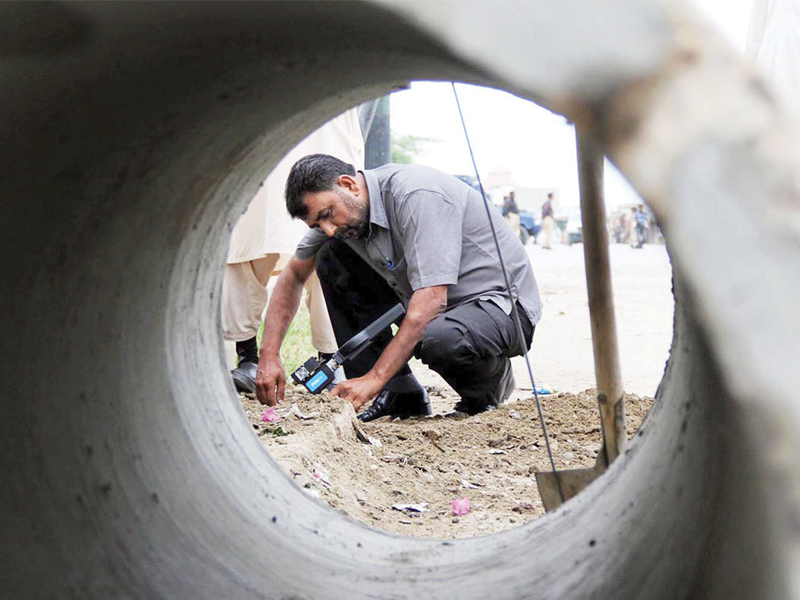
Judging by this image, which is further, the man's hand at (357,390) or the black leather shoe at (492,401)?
the black leather shoe at (492,401)

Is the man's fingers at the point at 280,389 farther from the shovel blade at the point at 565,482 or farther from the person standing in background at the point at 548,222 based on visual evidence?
the person standing in background at the point at 548,222

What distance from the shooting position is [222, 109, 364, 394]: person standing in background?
18.2 feet

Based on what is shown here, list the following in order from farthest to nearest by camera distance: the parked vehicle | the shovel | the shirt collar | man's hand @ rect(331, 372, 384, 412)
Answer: the parked vehicle < the shirt collar < man's hand @ rect(331, 372, 384, 412) < the shovel

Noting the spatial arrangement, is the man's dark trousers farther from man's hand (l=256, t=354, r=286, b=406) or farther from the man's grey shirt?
man's hand (l=256, t=354, r=286, b=406)

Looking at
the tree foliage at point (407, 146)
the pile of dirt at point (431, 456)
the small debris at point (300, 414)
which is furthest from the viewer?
the tree foliage at point (407, 146)

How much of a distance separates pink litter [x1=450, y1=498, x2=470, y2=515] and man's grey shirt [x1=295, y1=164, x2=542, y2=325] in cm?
138

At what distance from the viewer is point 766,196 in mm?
751

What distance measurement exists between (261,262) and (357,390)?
1446 millimetres

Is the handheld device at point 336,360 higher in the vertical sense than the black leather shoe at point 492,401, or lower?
higher

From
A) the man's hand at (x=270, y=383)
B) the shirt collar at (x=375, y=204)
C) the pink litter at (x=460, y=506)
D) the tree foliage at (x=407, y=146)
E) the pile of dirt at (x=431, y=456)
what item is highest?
the tree foliage at (x=407, y=146)

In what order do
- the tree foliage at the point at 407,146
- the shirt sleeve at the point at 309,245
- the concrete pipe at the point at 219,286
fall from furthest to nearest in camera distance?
the tree foliage at the point at 407,146 < the shirt sleeve at the point at 309,245 < the concrete pipe at the point at 219,286

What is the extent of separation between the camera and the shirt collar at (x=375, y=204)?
4.92 m

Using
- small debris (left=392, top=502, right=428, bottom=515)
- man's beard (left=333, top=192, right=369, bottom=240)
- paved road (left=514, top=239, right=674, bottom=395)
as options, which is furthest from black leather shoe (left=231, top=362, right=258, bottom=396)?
paved road (left=514, top=239, right=674, bottom=395)

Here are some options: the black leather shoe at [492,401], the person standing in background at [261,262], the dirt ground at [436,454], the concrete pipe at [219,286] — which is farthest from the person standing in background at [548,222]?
the concrete pipe at [219,286]
